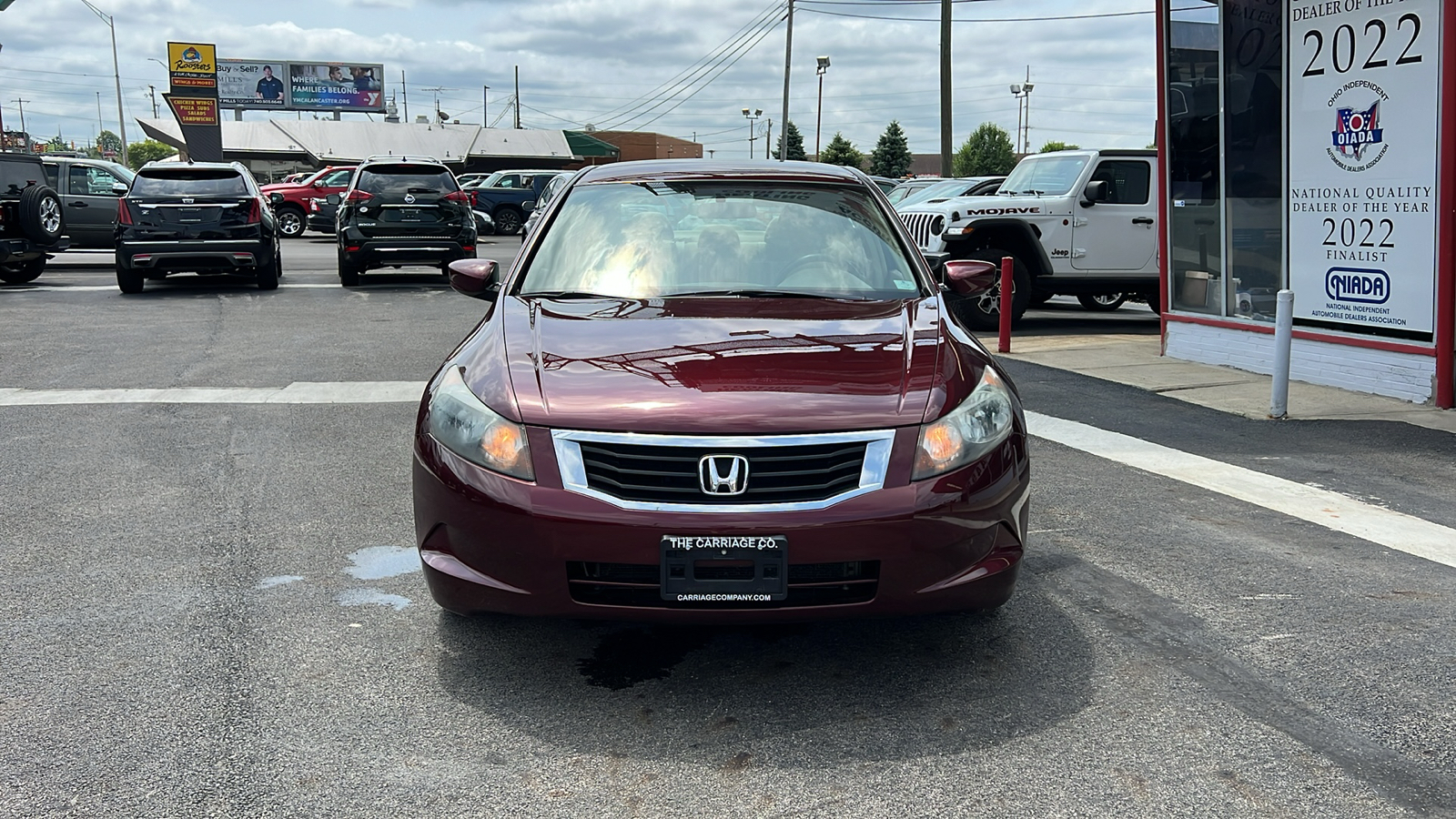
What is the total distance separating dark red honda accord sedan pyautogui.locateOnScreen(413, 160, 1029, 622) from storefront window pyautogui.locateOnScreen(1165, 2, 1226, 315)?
26.1 ft

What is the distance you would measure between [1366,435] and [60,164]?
19.5 meters

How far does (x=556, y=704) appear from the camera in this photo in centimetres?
357

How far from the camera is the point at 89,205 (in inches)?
822

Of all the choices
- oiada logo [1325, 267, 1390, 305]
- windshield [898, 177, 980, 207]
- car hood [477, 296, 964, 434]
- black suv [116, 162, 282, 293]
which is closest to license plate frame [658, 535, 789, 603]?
car hood [477, 296, 964, 434]

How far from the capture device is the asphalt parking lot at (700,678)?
10.1 feet

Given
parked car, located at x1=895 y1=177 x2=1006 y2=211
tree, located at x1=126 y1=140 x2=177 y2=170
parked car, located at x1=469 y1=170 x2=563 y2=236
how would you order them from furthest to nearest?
tree, located at x1=126 y1=140 x2=177 y2=170
parked car, located at x1=469 y1=170 x2=563 y2=236
parked car, located at x1=895 y1=177 x2=1006 y2=211

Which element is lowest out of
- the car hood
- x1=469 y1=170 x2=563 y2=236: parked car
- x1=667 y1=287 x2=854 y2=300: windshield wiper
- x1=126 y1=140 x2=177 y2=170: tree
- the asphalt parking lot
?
the asphalt parking lot

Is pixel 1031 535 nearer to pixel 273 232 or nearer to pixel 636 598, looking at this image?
pixel 636 598

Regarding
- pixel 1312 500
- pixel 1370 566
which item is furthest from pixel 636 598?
pixel 1312 500

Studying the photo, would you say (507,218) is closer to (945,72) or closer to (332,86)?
(945,72)

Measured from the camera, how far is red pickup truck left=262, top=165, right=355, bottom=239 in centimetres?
3156

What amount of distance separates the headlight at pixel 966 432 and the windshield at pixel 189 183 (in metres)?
14.4

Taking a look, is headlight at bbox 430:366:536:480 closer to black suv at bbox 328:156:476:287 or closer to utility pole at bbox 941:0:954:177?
black suv at bbox 328:156:476:287

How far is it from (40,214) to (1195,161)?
1439 cm
